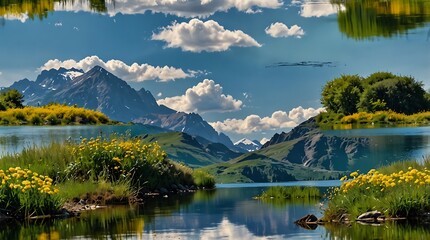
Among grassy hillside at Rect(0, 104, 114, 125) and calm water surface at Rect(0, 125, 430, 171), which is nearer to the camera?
calm water surface at Rect(0, 125, 430, 171)

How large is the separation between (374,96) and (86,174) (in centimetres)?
2822

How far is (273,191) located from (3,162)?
457 inches

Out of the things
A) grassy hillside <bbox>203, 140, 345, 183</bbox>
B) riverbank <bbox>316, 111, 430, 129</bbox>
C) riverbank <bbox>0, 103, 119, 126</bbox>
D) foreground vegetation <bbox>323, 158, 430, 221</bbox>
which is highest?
riverbank <bbox>0, 103, 119, 126</bbox>

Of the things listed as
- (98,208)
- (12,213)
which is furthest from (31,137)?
(12,213)

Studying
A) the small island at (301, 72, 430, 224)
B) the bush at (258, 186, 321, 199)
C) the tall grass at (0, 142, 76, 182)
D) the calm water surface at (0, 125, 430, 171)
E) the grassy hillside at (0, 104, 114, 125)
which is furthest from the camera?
the grassy hillside at (0, 104, 114, 125)

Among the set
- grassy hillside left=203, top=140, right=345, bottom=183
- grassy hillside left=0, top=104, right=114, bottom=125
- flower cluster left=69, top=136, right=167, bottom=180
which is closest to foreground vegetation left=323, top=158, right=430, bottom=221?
flower cluster left=69, top=136, right=167, bottom=180

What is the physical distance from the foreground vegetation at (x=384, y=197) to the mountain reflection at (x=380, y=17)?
13.8 feet

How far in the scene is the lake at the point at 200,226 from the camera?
17719 millimetres

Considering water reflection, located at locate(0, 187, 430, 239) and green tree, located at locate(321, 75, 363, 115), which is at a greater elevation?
green tree, located at locate(321, 75, 363, 115)

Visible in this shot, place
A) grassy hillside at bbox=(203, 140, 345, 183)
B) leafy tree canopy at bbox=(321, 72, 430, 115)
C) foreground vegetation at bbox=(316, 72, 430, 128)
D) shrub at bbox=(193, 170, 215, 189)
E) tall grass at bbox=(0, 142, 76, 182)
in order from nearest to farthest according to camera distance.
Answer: tall grass at bbox=(0, 142, 76, 182), shrub at bbox=(193, 170, 215, 189), foreground vegetation at bbox=(316, 72, 430, 128), leafy tree canopy at bbox=(321, 72, 430, 115), grassy hillside at bbox=(203, 140, 345, 183)

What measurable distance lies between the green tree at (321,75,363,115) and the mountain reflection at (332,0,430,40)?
34.4 metres

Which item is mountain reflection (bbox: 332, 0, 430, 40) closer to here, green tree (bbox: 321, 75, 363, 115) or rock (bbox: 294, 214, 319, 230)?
rock (bbox: 294, 214, 319, 230)

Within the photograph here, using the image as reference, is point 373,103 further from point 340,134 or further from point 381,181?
point 381,181

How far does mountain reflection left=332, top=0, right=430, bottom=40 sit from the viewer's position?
17859 mm
